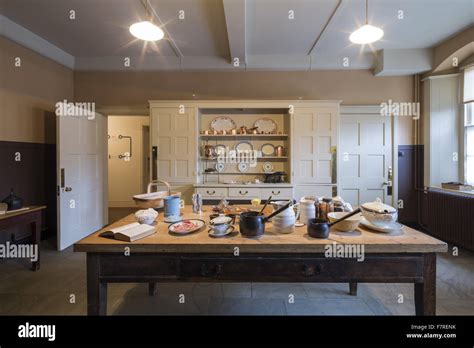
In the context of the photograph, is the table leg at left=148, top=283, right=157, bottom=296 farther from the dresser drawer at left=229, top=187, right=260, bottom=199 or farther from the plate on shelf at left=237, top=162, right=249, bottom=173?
the plate on shelf at left=237, top=162, right=249, bottom=173

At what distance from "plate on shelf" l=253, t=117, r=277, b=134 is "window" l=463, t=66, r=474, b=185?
283 cm

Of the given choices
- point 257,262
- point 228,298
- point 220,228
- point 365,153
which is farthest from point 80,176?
point 365,153

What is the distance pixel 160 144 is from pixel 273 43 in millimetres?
2352

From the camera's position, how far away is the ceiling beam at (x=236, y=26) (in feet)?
8.02

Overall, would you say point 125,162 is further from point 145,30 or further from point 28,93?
point 145,30

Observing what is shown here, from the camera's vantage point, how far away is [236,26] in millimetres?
2830

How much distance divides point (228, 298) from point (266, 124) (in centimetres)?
284

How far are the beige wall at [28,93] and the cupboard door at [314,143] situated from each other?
151 inches

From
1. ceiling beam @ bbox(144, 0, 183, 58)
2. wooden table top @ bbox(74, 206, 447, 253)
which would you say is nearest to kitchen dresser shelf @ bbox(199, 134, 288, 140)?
ceiling beam @ bbox(144, 0, 183, 58)

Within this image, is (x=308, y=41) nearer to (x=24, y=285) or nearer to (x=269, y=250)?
(x=269, y=250)

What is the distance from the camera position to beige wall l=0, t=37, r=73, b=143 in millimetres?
2982

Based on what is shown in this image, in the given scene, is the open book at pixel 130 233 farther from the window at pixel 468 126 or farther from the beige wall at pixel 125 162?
the beige wall at pixel 125 162
